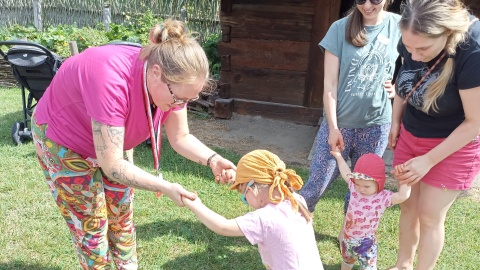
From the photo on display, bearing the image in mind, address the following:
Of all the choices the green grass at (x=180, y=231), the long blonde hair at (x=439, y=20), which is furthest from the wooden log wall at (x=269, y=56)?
the long blonde hair at (x=439, y=20)

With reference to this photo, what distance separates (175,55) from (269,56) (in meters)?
4.39

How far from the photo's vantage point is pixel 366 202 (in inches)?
105

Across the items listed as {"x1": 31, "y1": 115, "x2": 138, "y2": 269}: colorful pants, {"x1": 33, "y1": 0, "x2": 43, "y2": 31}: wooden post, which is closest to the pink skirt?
{"x1": 31, "y1": 115, "x2": 138, "y2": 269}: colorful pants

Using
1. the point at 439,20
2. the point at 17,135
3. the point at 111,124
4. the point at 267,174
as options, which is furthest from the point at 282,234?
the point at 17,135

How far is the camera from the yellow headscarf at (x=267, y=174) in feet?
6.71

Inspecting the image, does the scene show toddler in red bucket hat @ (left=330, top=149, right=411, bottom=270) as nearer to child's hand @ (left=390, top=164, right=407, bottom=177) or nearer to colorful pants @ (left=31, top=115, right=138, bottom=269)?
child's hand @ (left=390, top=164, right=407, bottom=177)

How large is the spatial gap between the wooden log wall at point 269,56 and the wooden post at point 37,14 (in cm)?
626

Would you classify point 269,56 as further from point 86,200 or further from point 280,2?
point 86,200

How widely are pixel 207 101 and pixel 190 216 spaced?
302 cm

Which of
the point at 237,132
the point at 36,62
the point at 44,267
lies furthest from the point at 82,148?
the point at 237,132

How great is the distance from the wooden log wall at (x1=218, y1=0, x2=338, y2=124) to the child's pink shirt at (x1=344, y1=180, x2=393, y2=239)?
3514mm

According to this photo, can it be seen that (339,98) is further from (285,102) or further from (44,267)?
(285,102)

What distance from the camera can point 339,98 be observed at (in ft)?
9.90

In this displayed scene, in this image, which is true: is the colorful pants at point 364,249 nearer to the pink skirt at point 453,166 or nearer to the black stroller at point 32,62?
the pink skirt at point 453,166
